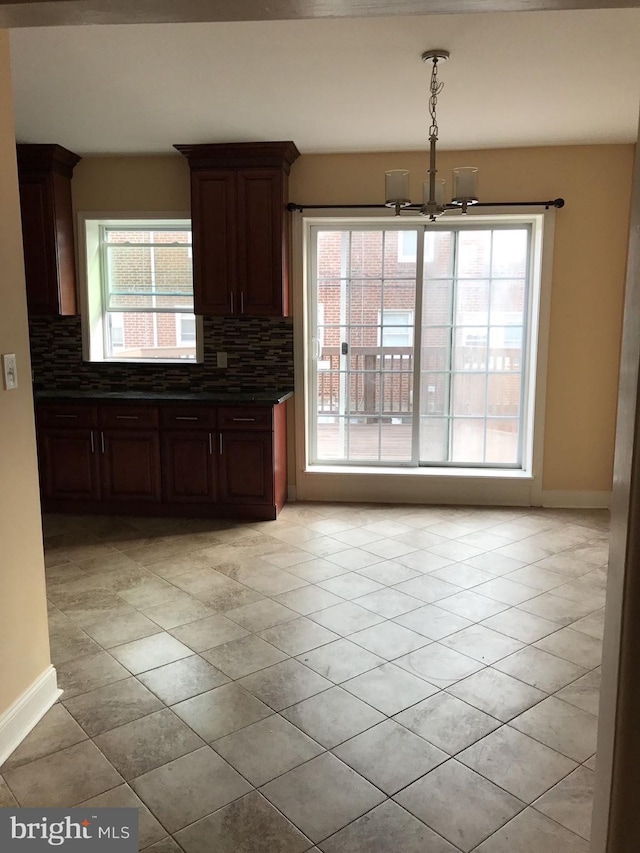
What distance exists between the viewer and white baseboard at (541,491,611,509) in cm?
501

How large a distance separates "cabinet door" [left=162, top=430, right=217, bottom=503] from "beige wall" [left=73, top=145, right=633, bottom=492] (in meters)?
1.32

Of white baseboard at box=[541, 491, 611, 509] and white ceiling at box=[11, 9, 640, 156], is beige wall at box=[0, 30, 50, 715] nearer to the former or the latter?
white ceiling at box=[11, 9, 640, 156]

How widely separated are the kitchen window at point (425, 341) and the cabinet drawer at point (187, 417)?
3.02ft

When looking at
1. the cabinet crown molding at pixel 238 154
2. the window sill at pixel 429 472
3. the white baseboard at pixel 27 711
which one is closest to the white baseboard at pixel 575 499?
the window sill at pixel 429 472

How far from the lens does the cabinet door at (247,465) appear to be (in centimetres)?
465

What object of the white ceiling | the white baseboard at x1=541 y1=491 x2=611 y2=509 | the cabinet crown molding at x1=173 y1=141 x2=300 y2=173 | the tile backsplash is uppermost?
the white ceiling

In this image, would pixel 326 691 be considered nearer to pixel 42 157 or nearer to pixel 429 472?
pixel 429 472

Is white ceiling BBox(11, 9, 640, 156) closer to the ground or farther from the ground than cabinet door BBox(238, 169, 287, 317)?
farther from the ground

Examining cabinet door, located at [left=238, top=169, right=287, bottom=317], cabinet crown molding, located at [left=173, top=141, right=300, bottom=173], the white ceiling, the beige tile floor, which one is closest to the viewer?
the beige tile floor

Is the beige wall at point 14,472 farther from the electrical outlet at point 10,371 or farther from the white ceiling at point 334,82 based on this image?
the white ceiling at point 334,82

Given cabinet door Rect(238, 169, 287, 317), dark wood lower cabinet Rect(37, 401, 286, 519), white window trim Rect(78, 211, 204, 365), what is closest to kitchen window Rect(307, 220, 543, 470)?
cabinet door Rect(238, 169, 287, 317)

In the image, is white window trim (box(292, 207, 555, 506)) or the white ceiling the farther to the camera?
white window trim (box(292, 207, 555, 506))

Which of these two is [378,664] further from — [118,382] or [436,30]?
[118,382]

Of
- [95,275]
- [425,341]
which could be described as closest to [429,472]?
[425,341]
